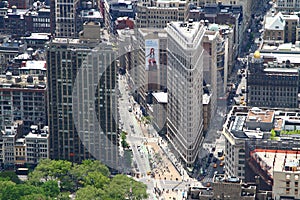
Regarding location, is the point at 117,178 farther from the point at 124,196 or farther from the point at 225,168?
the point at 225,168

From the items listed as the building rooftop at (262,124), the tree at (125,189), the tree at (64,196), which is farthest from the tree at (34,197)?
the building rooftop at (262,124)

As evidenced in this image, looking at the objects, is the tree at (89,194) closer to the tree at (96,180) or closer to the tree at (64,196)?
the tree at (64,196)

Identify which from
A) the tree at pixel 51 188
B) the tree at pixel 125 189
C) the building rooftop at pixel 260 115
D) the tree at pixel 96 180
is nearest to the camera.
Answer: the building rooftop at pixel 260 115

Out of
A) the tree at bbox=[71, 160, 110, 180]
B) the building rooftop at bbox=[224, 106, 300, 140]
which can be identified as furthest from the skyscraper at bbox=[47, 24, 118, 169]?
the building rooftop at bbox=[224, 106, 300, 140]

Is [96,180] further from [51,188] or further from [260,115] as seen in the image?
[260,115]

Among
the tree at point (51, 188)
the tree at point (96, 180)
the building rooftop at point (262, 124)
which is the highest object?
the building rooftop at point (262, 124)

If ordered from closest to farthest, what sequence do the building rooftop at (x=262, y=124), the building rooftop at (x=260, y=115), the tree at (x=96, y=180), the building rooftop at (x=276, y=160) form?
the building rooftop at (x=276, y=160) → the building rooftop at (x=262, y=124) → the building rooftop at (x=260, y=115) → the tree at (x=96, y=180)

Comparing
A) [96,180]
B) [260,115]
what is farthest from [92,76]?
[260,115]

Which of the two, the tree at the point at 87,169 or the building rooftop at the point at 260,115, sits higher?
the building rooftop at the point at 260,115

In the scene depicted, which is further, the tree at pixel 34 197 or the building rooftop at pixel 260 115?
the building rooftop at pixel 260 115
